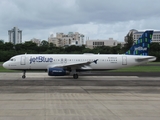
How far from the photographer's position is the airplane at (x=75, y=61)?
3077cm

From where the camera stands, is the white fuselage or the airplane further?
the white fuselage

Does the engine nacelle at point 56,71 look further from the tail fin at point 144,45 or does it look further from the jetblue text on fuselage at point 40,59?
the tail fin at point 144,45

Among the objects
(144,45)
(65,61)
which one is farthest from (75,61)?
(144,45)

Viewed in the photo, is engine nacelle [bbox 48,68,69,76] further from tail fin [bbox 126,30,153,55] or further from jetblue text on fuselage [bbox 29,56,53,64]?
tail fin [bbox 126,30,153,55]

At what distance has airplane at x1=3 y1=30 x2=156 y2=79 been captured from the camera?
3077 cm

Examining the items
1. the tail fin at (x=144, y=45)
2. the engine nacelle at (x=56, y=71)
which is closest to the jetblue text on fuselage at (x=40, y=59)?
the engine nacelle at (x=56, y=71)

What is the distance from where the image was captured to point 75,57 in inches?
1300

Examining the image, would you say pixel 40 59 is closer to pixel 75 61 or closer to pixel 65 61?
pixel 65 61

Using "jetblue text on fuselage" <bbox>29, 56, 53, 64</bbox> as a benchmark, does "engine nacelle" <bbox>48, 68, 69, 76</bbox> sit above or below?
below

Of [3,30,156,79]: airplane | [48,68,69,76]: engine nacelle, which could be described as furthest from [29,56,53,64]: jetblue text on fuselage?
[48,68,69,76]: engine nacelle

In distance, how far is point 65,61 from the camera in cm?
3247

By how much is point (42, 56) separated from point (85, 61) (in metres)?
5.23
